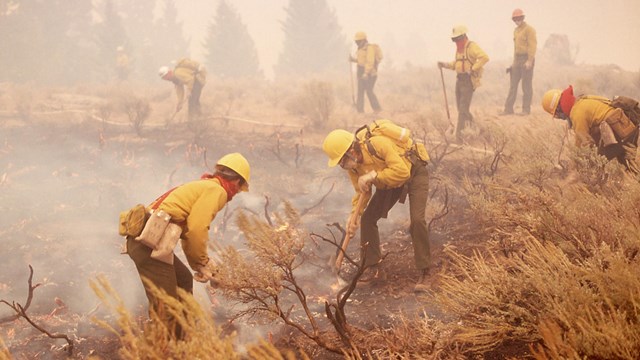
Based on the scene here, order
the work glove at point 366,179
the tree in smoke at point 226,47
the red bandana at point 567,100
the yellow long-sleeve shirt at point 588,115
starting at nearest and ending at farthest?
1. the work glove at point 366,179
2. the yellow long-sleeve shirt at point 588,115
3. the red bandana at point 567,100
4. the tree in smoke at point 226,47

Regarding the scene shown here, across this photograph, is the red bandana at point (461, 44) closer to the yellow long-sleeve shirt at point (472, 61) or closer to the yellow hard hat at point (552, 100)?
the yellow long-sleeve shirt at point (472, 61)


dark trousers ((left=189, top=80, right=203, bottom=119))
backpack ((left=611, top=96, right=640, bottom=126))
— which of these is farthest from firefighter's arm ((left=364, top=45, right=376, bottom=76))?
backpack ((left=611, top=96, right=640, bottom=126))

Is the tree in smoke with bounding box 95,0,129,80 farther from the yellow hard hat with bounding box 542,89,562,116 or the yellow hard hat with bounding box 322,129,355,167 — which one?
the yellow hard hat with bounding box 542,89,562,116

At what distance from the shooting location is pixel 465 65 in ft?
27.1

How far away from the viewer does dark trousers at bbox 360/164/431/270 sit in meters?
4.51

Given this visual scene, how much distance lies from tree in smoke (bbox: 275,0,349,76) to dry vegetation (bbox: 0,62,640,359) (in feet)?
50.3

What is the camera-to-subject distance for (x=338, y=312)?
3.21 m

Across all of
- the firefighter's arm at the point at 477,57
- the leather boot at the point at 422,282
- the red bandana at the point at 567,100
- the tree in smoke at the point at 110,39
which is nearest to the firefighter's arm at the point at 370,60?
the firefighter's arm at the point at 477,57

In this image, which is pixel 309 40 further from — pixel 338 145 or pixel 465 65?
pixel 338 145

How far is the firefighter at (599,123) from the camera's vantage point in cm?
467

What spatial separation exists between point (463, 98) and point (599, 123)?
3852mm

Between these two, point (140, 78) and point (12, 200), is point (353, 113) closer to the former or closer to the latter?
point (12, 200)

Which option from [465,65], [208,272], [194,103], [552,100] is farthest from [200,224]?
[194,103]

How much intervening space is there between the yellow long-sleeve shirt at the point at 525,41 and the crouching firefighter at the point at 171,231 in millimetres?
8342
